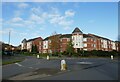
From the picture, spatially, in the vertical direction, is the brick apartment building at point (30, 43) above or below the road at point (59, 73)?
above

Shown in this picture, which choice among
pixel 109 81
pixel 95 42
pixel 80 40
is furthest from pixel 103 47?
pixel 109 81

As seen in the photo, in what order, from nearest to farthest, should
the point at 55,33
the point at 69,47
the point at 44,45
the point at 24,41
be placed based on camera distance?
the point at 69,47
the point at 55,33
the point at 44,45
the point at 24,41

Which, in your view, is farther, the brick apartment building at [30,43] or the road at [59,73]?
the brick apartment building at [30,43]

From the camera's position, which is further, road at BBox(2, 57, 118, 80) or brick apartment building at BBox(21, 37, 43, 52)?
brick apartment building at BBox(21, 37, 43, 52)

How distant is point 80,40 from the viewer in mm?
108062

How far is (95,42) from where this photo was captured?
11256 centimetres

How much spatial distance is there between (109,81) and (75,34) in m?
97.7

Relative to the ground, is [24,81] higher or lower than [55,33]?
lower

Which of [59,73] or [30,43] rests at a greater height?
[30,43]

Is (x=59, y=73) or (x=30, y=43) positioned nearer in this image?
(x=59, y=73)

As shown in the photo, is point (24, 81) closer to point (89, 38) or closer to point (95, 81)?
point (95, 81)

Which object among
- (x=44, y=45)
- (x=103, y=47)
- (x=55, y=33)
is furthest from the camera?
(x=44, y=45)

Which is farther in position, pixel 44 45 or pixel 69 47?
pixel 44 45

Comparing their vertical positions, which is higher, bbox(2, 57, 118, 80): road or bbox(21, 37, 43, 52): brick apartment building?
bbox(21, 37, 43, 52): brick apartment building
